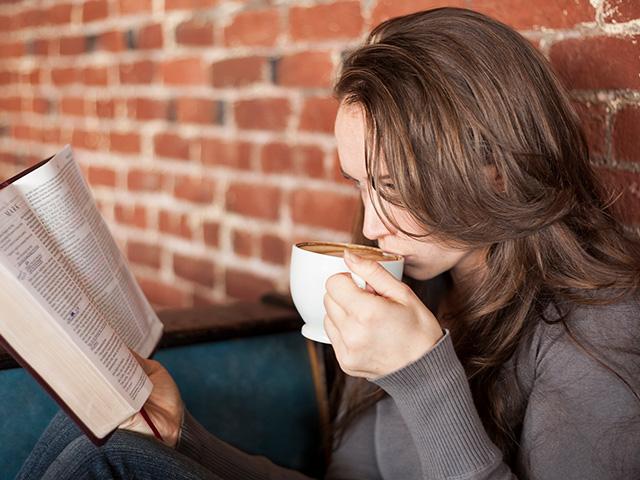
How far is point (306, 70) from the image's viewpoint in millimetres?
1570

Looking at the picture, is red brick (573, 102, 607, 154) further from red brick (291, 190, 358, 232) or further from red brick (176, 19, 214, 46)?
red brick (176, 19, 214, 46)

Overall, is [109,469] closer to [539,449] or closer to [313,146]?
[539,449]

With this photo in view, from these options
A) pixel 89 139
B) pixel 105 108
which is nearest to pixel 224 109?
pixel 105 108

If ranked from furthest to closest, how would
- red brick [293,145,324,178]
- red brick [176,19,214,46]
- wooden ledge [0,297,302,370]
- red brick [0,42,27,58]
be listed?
red brick [0,42,27,58] < red brick [176,19,214,46] < red brick [293,145,324,178] < wooden ledge [0,297,302,370]

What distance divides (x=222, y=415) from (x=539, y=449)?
538 mm

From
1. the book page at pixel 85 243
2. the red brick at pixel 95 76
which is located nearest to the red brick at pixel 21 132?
the red brick at pixel 95 76

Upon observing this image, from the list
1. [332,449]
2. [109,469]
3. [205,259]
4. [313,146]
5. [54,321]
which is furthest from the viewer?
[205,259]

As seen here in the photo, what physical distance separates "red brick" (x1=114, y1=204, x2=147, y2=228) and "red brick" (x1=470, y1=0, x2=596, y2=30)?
1.11m

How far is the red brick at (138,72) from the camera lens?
1.98 m

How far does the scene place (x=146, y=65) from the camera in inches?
78.5

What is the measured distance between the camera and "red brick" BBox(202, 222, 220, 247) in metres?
1.85

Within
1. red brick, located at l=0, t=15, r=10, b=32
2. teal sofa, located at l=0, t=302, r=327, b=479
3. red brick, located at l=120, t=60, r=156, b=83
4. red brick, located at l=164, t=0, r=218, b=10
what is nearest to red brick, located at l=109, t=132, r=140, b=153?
red brick, located at l=120, t=60, r=156, b=83

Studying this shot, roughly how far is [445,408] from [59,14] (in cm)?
183

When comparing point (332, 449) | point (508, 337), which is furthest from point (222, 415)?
point (508, 337)
